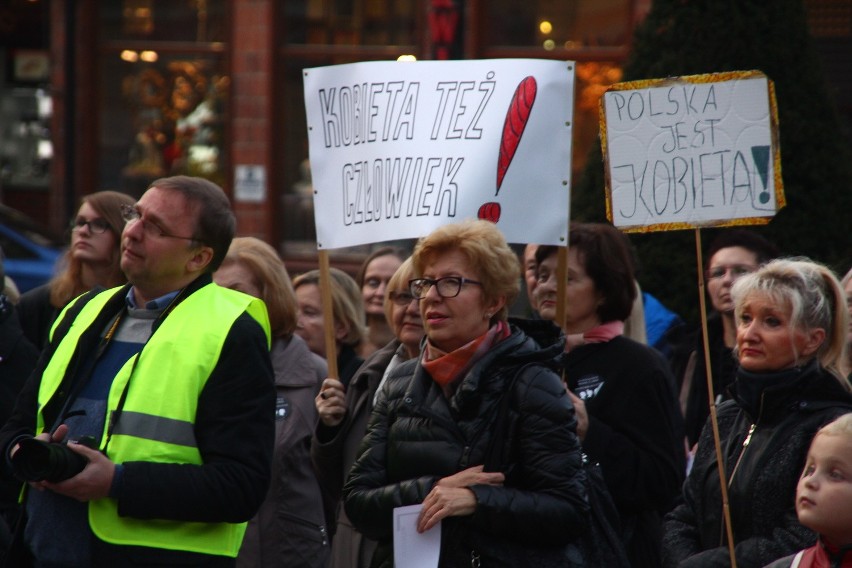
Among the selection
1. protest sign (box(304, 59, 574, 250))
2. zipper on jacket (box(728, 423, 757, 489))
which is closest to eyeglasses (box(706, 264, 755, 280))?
protest sign (box(304, 59, 574, 250))

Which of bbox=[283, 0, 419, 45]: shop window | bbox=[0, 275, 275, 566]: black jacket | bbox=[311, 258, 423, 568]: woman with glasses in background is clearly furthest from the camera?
bbox=[283, 0, 419, 45]: shop window

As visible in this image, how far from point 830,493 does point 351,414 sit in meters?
1.67

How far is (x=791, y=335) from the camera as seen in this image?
3.84 meters

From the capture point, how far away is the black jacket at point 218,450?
339 centimetres

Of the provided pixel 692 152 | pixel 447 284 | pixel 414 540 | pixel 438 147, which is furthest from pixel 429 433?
pixel 692 152

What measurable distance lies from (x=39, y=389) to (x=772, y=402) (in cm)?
206

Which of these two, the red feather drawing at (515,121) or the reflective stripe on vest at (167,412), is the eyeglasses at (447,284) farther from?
the red feather drawing at (515,121)

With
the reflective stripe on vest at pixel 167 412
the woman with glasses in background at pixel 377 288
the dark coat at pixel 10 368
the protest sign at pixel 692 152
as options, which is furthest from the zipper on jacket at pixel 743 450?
the dark coat at pixel 10 368

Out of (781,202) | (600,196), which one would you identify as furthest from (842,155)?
(781,202)

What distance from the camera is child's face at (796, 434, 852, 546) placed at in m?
3.29

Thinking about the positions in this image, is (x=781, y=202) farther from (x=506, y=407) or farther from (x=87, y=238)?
(x=87, y=238)

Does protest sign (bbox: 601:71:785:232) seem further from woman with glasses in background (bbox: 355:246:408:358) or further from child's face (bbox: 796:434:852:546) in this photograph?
woman with glasses in background (bbox: 355:246:408:358)

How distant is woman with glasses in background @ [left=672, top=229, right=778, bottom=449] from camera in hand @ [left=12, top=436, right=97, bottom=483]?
9.48 ft

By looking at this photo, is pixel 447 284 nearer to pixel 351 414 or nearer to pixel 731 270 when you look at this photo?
pixel 351 414
